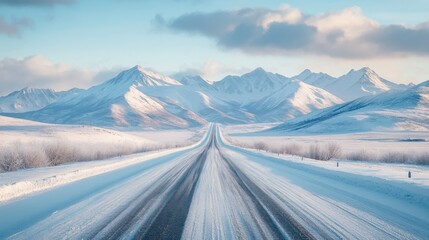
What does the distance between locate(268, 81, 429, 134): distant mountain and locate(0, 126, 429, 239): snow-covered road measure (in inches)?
4490

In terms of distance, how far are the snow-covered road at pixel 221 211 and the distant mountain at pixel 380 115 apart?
374ft

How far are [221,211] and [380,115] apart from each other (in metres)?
139

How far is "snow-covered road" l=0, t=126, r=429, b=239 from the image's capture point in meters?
6.84

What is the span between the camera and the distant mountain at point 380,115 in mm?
121438

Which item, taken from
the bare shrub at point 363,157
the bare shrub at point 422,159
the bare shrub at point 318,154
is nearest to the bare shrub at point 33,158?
the bare shrub at point 318,154

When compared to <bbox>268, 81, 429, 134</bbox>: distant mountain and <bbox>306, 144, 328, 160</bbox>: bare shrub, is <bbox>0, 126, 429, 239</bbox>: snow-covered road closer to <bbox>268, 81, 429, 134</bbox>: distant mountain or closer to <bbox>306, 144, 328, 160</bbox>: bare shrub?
<bbox>306, 144, 328, 160</bbox>: bare shrub

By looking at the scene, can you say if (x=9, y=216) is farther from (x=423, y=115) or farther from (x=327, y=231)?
(x=423, y=115)

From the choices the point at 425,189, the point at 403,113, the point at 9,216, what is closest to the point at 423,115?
the point at 403,113

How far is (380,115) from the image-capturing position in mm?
132750

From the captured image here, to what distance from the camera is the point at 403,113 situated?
136875mm

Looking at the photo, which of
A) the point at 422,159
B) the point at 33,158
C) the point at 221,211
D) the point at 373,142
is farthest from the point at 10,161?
the point at 373,142

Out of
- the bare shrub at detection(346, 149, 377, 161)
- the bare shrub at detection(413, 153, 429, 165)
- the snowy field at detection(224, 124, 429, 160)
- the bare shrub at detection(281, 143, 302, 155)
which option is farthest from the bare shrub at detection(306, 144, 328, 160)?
the bare shrub at detection(413, 153, 429, 165)

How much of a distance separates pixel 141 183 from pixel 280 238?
28.6 ft

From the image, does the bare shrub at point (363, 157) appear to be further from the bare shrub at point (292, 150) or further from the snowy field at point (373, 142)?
the bare shrub at point (292, 150)
